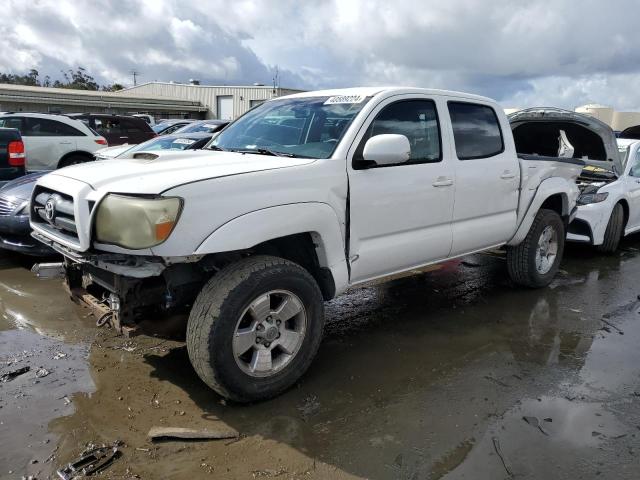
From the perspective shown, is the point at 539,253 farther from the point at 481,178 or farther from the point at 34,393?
the point at 34,393

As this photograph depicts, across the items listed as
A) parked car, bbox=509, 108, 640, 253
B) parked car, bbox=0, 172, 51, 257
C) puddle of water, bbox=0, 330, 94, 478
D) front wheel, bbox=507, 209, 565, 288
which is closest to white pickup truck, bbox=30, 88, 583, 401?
puddle of water, bbox=0, 330, 94, 478

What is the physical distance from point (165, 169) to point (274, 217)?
0.74 metres

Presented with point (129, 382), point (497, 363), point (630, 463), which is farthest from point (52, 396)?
point (630, 463)

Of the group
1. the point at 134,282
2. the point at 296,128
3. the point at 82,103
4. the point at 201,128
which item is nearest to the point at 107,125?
the point at 201,128

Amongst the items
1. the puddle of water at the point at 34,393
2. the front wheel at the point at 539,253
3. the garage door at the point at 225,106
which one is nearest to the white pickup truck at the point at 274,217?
the puddle of water at the point at 34,393

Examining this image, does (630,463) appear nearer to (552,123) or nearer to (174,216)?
(174,216)

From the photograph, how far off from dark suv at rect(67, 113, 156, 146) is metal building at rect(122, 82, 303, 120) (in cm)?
2382

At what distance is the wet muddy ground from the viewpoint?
9.14 ft

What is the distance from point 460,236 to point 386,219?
100 cm

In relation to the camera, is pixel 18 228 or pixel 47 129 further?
pixel 47 129

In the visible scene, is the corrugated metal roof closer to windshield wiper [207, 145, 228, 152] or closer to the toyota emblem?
windshield wiper [207, 145, 228, 152]

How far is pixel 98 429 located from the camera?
299cm

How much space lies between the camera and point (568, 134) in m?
7.92

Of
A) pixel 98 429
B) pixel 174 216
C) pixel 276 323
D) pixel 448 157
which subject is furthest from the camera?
pixel 448 157
